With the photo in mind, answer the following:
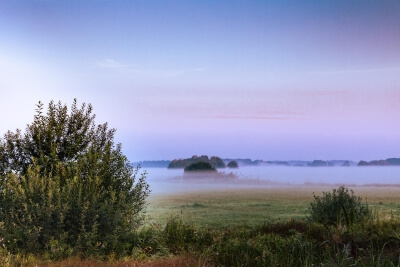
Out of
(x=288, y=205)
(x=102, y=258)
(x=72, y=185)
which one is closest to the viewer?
(x=102, y=258)

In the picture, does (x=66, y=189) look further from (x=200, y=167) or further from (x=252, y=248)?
(x=200, y=167)

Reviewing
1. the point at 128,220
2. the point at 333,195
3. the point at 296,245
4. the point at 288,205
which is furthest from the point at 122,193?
the point at 288,205

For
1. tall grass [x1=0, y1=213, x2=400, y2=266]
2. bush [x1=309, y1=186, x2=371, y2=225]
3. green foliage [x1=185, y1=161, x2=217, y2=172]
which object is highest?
green foliage [x1=185, y1=161, x2=217, y2=172]

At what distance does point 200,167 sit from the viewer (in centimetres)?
3709

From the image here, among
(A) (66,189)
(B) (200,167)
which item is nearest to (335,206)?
(A) (66,189)

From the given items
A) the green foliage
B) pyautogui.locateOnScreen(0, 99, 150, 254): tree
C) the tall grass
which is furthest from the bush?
the green foliage

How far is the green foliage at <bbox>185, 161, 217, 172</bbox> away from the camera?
121 feet

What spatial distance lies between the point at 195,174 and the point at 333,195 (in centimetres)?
2420

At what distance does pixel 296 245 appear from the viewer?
880 cm

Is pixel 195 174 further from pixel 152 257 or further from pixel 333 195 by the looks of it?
pixel 152 257

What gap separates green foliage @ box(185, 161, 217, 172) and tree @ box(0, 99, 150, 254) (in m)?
26.3

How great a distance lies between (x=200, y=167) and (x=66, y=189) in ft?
92.4

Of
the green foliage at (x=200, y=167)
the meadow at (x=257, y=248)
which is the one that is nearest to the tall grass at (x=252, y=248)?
the meadow at (x=257, y=248)

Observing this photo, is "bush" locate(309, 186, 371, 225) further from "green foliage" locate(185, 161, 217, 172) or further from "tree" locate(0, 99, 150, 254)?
"green foliage" locate(185, 161, 217, 172)
